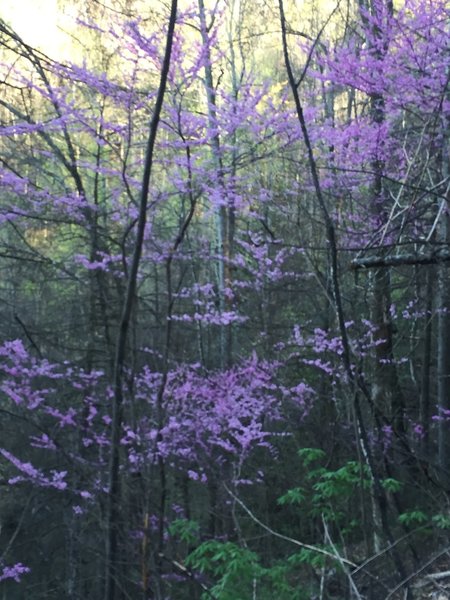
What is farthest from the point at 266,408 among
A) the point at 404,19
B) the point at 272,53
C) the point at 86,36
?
the point at 272,53

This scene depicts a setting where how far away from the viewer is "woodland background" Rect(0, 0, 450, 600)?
149 inches

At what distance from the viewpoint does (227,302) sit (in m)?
11.2

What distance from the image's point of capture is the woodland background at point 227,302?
149 inches

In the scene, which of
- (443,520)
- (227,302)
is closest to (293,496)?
(443,520)

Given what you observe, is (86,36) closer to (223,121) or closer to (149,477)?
(223,121)

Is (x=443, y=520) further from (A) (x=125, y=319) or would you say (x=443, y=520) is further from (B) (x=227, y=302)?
(B) (x=227, y=302)

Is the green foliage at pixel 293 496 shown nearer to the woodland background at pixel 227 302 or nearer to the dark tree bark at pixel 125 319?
the woodland background at pixel 227 302

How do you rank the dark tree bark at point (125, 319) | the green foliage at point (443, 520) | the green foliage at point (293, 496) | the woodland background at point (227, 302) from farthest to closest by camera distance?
the green foliage at point (293, 496) < the woodland background at point (227, 302) < the green foliage at point (443, 520) < the dark tree bark at point (125, 319)

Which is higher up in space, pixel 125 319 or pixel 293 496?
pixel 125 319

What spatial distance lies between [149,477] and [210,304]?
7.88 metres

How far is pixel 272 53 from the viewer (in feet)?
51.6

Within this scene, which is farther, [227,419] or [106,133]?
[227,419]

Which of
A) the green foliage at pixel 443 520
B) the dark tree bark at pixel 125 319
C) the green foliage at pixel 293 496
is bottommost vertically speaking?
the green foliage at pixel 293 496

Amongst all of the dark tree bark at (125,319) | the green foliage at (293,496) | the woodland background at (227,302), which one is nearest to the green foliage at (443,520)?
the woodland background at (227,302)
